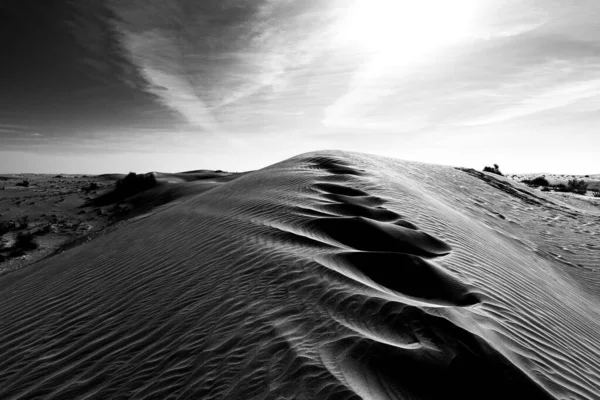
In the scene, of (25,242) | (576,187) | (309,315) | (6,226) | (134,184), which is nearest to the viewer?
(309,315)

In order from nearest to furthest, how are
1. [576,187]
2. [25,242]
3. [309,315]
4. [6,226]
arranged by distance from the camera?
[309,315], [25,242], [6,226], [576,187]

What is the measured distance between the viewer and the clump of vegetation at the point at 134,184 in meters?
17.1

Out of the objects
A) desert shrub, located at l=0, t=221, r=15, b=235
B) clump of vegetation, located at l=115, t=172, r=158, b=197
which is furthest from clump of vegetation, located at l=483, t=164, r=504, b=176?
desert shrub, located at l=0, t=221, r=15, b=235

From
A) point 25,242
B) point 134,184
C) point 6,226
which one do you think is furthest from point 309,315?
point 134,184

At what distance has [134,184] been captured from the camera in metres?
17.8

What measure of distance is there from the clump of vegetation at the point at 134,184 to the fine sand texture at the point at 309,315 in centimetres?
1345

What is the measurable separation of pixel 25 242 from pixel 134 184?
839 cm

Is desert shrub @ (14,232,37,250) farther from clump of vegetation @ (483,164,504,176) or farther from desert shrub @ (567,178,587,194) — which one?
desert shrub @ (567,178,587,194)

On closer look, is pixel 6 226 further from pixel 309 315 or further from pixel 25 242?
pixel 309 315

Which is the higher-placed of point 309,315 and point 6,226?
point 309,315

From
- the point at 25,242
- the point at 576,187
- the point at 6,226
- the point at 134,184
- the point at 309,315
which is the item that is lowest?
the point at 25,242

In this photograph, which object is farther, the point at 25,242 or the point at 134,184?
the point at 134,184

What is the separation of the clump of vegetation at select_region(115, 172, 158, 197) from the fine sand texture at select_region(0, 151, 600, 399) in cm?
1345

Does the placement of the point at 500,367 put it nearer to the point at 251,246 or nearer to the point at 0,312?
the point at 251,246
